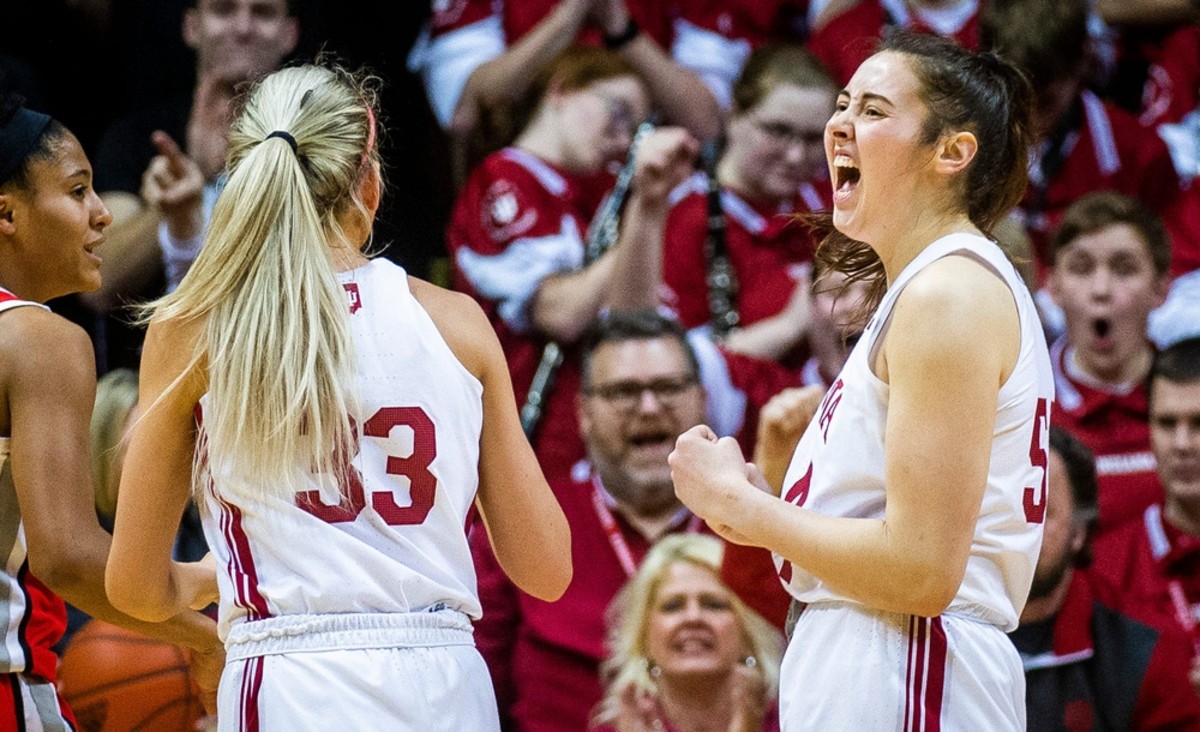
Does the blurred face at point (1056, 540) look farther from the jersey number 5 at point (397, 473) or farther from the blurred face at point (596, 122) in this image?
the jersey number 5 at point (397, 473)

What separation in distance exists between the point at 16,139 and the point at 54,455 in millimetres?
646

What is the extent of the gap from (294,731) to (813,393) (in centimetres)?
110

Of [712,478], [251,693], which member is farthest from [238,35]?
[712,478]

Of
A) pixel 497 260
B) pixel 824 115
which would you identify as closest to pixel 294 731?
pixel 497 260

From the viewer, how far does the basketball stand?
412 centimetres

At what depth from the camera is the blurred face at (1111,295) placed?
230 inches

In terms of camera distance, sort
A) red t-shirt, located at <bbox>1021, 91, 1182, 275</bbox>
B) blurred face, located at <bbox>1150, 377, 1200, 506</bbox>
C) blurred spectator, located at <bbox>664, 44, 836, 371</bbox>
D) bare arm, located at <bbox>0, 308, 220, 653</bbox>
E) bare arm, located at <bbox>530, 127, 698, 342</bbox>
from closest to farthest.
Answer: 1. bare arm, located at <bbox>0, 308, 220, 653</bbox>
2. blurred face, located at <bbox>1150, 377, 1200, 506</bbox>
3. bare arm, located at <bbox>530, 127, 698, 342</bbox>
4. blurred spectator, located at <bbox>664, 44, 836, 371</bbox>
5. red t-shirt, located at <bbox>1021, 91, 1182, 275</bbox>

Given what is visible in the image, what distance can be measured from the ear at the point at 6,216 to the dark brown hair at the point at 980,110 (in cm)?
163

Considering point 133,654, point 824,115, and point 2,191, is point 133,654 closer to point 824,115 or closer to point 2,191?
point 2,191

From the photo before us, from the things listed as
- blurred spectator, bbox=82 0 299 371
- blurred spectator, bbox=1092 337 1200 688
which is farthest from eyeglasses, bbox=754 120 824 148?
blurred spectator, bbox=82 0 299 371

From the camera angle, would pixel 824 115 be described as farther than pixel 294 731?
Yes

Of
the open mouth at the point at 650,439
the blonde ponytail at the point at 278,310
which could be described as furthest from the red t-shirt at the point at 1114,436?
the blonde ponytail at the point at 278,310

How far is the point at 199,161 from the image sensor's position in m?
6.05

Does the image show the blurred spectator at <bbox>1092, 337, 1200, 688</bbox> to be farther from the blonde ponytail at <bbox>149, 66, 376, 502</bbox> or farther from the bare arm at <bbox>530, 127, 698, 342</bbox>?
the blonde ponytail at <bbox>149, 66, 376, 502</bbox>
